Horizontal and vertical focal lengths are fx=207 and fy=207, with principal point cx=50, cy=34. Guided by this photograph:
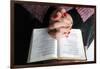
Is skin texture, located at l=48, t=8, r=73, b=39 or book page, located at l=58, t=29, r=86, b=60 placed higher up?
skin texture, located at l=48, t=8, r=73, b=39

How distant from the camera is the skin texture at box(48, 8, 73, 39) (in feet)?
5.28

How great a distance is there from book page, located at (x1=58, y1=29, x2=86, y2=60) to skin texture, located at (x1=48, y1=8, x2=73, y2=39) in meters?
0.04

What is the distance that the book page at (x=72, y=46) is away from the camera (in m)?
1.64

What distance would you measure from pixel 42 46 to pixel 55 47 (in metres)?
0.11

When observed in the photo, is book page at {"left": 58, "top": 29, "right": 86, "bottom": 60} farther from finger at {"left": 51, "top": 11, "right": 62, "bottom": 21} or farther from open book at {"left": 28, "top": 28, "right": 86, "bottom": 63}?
finger at {"left": 51, "top": 11, "right": 62, "bottom": 21}

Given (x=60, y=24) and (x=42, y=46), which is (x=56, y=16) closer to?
(x=60, y=24)

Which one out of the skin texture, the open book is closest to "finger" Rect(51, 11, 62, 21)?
the skin texture

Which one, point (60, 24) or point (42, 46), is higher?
point (60, 24)

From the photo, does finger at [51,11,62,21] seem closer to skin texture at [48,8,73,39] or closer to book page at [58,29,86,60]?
skin texture at [48,8,73,39]

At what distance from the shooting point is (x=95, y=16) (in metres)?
1.78

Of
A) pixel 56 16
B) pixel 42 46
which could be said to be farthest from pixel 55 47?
pixel 56 16

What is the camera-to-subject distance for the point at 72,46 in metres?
1.67

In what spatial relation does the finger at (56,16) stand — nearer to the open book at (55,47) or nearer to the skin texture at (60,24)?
the skin texture at (60,24)

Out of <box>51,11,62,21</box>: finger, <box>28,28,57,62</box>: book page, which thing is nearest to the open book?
<box>28,28,57,62</box>: book page
